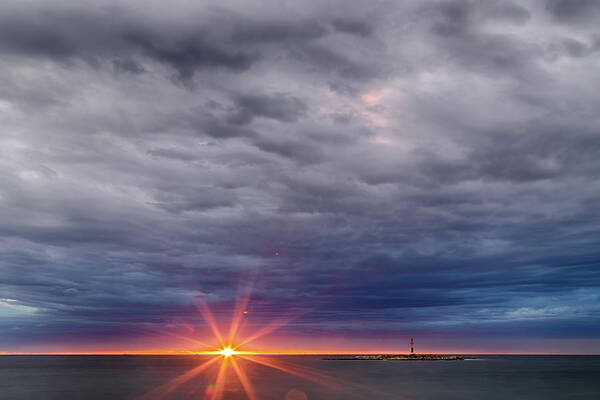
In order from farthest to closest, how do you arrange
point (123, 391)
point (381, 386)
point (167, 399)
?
point (381, 386) < point (123, 391) < point (167, 399)

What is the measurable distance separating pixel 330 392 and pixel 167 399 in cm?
3305

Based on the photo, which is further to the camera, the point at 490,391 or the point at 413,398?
the point at 490,391

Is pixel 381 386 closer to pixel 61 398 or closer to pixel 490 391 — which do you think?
pixel 490 391

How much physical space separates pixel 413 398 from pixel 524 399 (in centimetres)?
2241

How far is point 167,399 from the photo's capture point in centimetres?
9300

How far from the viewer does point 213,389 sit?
110 m

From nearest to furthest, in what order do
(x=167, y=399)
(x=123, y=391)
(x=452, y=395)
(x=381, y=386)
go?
(x=167, y=399)
(x=452, y=395)
(x=123, y=391)
(x=381, y=386)

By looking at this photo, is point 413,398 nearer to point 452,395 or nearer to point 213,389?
point 452,395

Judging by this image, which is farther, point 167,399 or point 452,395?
point 452,395

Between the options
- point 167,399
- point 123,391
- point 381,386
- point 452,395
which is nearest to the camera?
point 167,399

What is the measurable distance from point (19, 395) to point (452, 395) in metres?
87.8

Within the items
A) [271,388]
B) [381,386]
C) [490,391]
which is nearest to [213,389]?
[271,388]

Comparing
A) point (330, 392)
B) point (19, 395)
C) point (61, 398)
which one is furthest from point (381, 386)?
point (19, 395)

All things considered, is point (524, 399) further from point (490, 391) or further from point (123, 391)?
point (123, 391)
